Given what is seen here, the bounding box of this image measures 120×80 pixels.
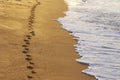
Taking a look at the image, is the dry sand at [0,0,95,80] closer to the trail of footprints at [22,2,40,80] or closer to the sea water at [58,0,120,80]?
the trail of footprints at [22,2,40,80]

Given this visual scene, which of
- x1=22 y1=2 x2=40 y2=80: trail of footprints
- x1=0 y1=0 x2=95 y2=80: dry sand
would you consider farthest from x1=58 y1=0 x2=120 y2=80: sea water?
x1=22 y1=2 x2=40 y2=80: trail of footprints

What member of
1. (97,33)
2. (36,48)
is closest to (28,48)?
(36,48)

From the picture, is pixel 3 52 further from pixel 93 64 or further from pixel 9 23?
pixel 9 23

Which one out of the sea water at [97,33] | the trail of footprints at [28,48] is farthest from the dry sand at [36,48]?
the sea water at [97,33]

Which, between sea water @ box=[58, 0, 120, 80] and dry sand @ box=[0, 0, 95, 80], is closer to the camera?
dry sand @ box=[0, 0, 95, 80]

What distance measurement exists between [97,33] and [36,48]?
8.78 ft

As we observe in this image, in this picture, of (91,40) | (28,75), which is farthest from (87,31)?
(28,75)

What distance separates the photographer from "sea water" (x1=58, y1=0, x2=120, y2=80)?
6.93 m

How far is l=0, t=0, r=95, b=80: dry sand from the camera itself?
20.5 ft

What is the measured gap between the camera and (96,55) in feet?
25.0

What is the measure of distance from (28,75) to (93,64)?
159 centimetres

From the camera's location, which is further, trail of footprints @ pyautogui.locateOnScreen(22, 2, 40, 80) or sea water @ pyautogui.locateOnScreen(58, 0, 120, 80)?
sea water @ pyautogui.locateOnScreen(58, 0, 120, 80)

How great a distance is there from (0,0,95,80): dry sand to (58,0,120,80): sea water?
237mm

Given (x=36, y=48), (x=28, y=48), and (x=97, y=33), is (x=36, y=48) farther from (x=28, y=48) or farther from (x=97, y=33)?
(x=97, y=33)
